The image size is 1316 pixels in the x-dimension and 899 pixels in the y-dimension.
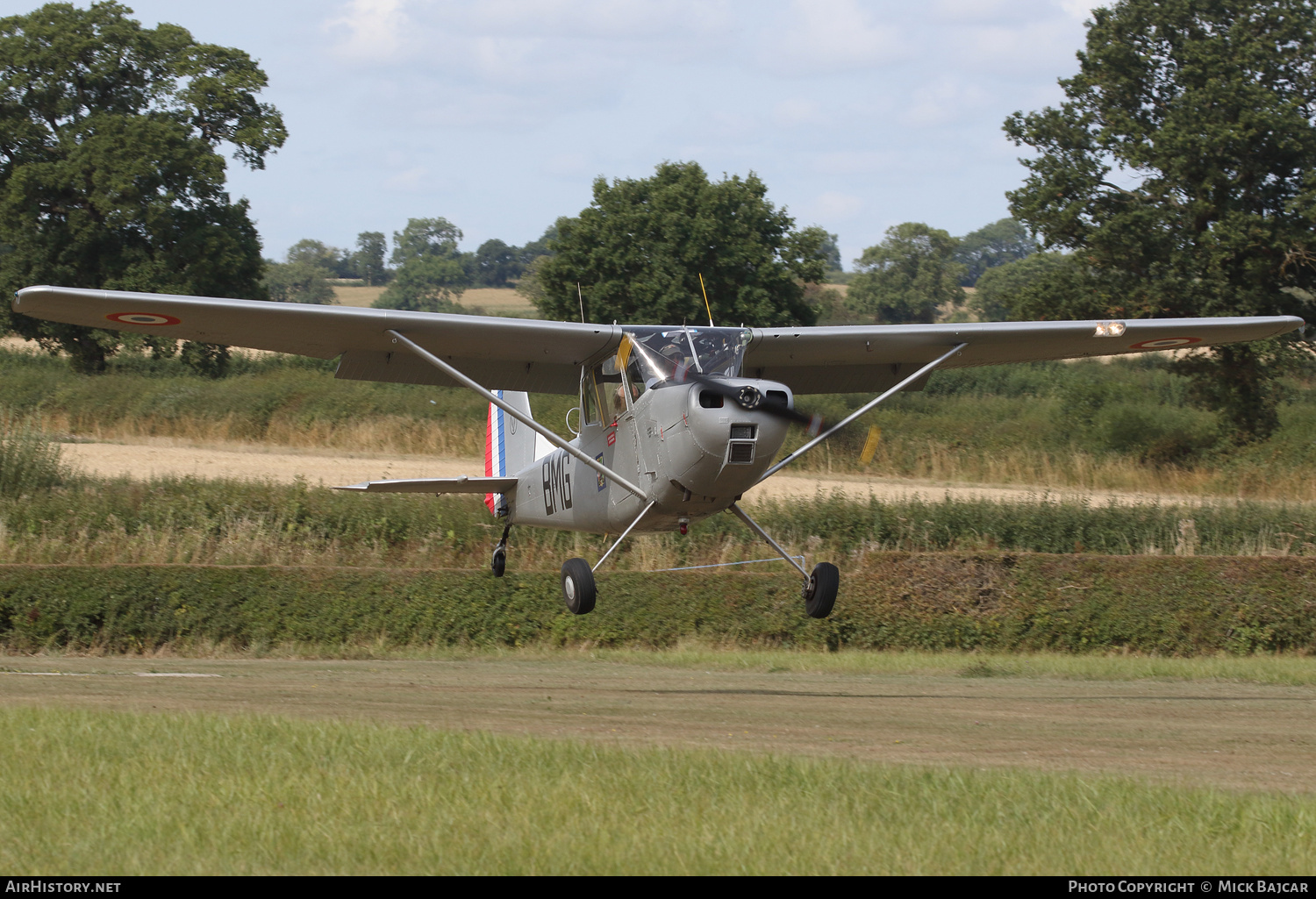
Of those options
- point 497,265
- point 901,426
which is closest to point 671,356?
point 901,426

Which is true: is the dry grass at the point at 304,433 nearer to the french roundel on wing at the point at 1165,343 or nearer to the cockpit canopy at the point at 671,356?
the french roundel on wing at the point at 1165,343

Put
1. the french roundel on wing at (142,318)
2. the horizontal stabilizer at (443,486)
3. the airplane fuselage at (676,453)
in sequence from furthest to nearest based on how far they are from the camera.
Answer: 1. the horizontal stabilizer at (443,486)
2. the french roundel on wing at (142,318)
3. the airplane fuselage at (676,453)

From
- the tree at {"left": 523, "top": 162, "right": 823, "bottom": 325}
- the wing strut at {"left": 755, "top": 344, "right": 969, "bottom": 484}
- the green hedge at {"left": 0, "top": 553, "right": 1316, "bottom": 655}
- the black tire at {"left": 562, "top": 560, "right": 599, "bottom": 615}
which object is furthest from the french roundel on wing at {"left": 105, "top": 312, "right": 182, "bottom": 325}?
the tree at {"left": 523, "top": 162, "right": 823, "bottom": 325}

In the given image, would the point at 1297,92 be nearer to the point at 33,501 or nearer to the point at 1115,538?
the point at 1115,538

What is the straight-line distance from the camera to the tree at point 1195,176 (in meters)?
33.1

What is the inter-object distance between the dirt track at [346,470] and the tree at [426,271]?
34.9 m

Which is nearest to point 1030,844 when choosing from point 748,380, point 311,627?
point 748,380

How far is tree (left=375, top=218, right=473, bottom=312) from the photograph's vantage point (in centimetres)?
10931

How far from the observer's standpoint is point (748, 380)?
11.6m

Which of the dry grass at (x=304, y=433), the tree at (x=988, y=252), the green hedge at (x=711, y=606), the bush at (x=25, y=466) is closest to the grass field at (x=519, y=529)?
the bush at (x=25, y=466)

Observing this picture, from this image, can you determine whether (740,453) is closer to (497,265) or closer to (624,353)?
(624,353)

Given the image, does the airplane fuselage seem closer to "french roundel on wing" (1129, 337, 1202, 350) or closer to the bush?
"french roundel on wing" (1129, 337, 1202, 350)

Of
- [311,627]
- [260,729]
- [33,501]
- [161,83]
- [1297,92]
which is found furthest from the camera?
[161,83]
